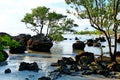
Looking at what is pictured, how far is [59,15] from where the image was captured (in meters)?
90.1

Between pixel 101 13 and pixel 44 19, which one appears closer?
pixel 101 13

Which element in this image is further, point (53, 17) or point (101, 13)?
point (53, 17)

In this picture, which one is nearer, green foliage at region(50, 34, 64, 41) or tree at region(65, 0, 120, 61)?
tree at region(65, 0, 120, 61)

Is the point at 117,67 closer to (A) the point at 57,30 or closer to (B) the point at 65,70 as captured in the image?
(B) the point at 65,70

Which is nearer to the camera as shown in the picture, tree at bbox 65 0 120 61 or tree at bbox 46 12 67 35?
tree at bbox 65 0 120 61

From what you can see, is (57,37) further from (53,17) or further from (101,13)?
(101,13)

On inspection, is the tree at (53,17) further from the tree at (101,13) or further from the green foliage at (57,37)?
the tree at (101,13)

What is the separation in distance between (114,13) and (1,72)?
16.0 metres

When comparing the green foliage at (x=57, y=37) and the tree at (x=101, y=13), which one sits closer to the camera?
the tree at (x=101, y=13)

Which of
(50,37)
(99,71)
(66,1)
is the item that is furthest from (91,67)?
(50,37)

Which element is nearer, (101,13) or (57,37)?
(101,13)

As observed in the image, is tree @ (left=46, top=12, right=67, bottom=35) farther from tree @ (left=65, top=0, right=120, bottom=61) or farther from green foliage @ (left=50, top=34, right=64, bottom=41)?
tree @ (left=65, top=0, right=120, bottom=61)

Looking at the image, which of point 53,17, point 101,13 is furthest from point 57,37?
point 101,13

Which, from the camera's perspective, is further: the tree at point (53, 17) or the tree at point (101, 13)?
the tree at point (53, 17)
